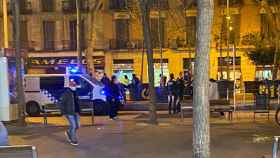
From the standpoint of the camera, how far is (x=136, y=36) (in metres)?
56.8

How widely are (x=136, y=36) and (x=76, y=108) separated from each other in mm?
41653

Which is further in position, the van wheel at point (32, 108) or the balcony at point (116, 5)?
the balcony at point (116, 5)

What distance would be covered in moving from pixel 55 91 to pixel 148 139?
11.2 metres

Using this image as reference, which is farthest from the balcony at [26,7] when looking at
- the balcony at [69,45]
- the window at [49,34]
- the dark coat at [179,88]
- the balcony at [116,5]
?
the dark coat at [179,88]

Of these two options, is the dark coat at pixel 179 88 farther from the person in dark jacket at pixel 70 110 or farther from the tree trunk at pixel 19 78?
the person in dark jacket at pixel 70 110

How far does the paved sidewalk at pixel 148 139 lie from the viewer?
42.9 feet

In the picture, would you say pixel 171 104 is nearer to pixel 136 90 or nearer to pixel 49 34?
pixel 136 90

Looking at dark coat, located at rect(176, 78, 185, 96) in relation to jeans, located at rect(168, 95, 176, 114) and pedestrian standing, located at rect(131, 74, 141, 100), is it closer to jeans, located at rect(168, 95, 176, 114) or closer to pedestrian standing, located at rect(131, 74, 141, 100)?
jeans, located at rect(168, 95, 176, 114)

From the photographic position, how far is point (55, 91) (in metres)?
25.9

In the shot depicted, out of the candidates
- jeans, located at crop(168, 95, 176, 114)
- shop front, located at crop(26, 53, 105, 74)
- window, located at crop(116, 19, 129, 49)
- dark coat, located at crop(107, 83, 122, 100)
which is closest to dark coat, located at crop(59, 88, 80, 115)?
dark coat, located at crop(107, 83, 122, 100)

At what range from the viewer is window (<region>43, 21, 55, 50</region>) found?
5716 cm

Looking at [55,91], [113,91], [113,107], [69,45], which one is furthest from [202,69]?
[69,45]

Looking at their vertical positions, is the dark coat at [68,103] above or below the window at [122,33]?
below

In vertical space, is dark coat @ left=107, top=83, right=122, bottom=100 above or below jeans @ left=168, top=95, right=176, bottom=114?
above
